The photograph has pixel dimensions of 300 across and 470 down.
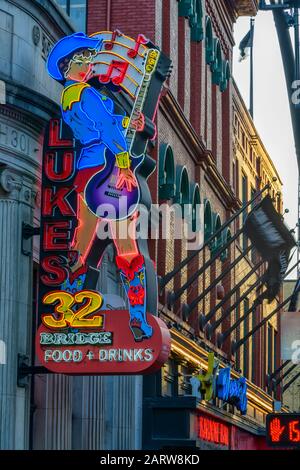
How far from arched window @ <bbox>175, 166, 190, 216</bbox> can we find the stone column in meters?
13.5

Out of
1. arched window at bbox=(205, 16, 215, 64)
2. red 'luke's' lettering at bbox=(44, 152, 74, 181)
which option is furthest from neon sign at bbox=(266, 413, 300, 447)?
red 'luke's' lettering at bbox=(44, 152, 74, 181)

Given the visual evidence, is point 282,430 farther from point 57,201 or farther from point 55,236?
point 57,201

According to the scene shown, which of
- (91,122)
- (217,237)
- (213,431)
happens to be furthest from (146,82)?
(217,237)

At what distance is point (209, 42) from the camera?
44531mm

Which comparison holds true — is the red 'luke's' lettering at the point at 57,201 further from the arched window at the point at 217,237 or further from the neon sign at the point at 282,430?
the arched window at the point at 217,237

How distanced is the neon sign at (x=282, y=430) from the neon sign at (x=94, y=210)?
12.6m

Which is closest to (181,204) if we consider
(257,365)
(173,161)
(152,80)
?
(173,161)

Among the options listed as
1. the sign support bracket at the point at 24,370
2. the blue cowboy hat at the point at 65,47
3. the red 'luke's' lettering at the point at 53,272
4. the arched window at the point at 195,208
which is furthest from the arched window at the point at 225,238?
the sign support bracket at the point at 24,370

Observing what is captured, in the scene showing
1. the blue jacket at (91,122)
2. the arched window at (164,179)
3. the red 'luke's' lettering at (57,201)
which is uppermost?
the arched window at (164,179)

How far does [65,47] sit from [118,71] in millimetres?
1017

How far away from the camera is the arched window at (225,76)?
4738 cm

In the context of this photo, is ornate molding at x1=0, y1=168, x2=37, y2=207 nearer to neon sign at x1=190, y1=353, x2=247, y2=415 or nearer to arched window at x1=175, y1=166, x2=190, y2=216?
neon sign at x1=190, y1=353, x2=247, y2=415
